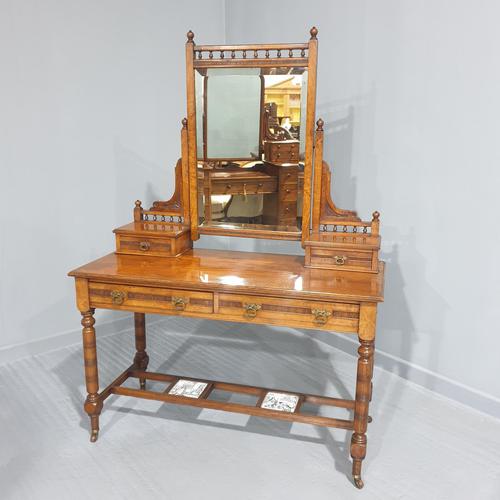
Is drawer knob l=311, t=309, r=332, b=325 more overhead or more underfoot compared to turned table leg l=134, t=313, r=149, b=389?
more overhead

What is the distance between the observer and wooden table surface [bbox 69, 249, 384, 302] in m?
2.28

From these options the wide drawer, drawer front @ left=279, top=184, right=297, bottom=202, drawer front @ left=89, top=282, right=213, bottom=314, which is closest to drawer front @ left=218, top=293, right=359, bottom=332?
drawer front @ left=89, top=282, right=213, bottom=314

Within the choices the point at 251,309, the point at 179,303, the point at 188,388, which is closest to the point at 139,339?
the point at 188,388

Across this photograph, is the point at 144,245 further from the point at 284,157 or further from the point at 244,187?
the point at 284,157

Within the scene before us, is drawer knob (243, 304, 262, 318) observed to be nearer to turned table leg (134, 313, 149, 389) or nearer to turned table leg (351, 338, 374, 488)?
turned table leg (351, 338, 374, 488)

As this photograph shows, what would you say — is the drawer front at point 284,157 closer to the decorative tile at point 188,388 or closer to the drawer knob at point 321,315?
the drawer knob at point 321,315

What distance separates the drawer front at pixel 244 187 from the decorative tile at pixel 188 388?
39.9 inches

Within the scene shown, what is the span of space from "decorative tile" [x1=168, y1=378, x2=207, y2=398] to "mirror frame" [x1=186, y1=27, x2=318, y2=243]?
770 mm

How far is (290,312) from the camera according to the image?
233 centimetres

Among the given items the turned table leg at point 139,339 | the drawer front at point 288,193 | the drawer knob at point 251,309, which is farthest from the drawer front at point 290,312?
the turned table leg at point 139,339

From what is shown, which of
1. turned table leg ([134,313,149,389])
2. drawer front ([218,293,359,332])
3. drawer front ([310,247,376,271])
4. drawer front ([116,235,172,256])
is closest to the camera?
drawer front ([218,293,359,332])

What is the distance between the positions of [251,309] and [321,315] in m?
0.31

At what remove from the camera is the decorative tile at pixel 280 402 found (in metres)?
2.60

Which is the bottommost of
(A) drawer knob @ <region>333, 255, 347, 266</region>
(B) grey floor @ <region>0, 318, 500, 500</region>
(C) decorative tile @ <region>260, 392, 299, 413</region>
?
(B) grey floor @ <region>0, 318, 500, 500</region>
